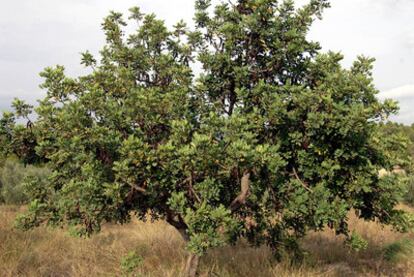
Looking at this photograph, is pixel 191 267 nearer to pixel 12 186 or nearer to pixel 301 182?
pixel 301 182

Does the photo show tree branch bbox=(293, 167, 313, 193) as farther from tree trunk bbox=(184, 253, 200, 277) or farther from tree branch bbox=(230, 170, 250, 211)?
tree trunk bbox=(184, 253, 200, 277)

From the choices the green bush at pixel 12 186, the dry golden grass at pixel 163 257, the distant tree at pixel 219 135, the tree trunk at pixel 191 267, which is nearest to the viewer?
the distant tree at pixel 219 135

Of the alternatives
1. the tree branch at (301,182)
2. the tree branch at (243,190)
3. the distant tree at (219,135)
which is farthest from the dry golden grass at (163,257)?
the tree branch at (301,182)

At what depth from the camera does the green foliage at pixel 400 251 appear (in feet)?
31.1

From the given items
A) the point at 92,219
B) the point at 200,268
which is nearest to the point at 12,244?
the point at 200,268

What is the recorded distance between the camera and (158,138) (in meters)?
5.10

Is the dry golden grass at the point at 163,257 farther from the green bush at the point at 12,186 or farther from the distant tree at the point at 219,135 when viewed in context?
the green bush at the point at 12,186

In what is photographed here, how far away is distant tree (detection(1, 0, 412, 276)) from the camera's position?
14.2 ft

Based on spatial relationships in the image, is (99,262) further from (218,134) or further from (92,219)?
(218,134)

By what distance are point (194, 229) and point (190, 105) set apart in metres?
1.86

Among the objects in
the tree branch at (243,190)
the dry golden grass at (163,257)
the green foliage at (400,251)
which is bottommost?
the dry golden grass at (163,257)

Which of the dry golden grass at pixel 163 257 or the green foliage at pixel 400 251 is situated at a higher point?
the green foliage at pixel 400 251

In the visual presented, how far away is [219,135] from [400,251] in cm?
758

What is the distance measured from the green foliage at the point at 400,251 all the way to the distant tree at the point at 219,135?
15.6 feet
